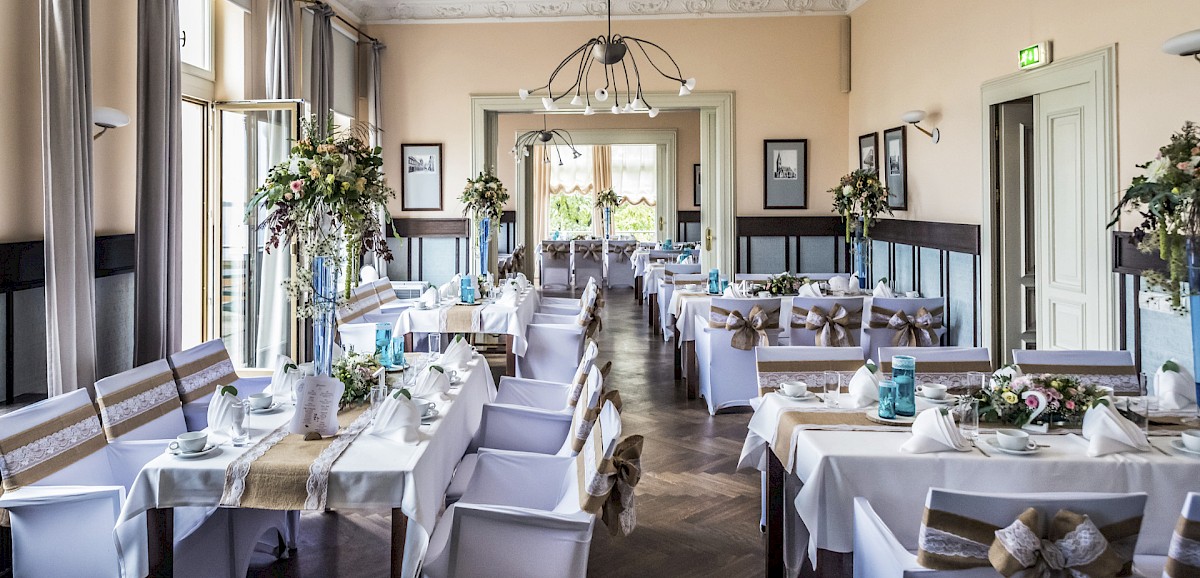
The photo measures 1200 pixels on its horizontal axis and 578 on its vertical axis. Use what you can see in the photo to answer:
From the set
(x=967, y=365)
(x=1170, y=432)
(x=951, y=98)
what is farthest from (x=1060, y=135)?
(x=1170, y=432)

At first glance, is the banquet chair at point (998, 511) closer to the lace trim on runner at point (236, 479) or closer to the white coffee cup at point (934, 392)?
the white coffee cup at point (934, 392)

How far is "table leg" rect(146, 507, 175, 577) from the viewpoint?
9.08ft

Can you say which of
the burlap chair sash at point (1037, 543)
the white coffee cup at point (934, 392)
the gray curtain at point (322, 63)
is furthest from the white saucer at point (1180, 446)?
the gray curtain at point (322, 63)

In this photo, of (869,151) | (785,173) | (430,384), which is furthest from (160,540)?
(785,173)

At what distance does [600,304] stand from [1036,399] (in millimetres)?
4317

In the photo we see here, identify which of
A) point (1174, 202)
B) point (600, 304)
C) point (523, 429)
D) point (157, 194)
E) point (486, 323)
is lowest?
point (523, 429)

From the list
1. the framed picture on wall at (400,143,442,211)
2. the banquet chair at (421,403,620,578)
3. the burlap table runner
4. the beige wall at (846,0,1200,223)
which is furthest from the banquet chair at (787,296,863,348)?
the framed picture on wall at (400,143,442,211)

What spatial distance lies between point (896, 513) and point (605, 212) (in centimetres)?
1683

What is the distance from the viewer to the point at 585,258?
17.1 metres

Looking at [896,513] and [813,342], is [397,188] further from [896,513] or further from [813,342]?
[896,513]

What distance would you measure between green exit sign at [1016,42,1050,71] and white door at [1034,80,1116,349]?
221 millimetres

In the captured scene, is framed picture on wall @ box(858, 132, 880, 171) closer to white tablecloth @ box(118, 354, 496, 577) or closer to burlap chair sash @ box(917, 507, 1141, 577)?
white tablecloth @ box(118, 354, 496, 577)

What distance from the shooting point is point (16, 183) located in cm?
430

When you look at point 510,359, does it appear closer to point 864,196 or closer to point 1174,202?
point 864,196
